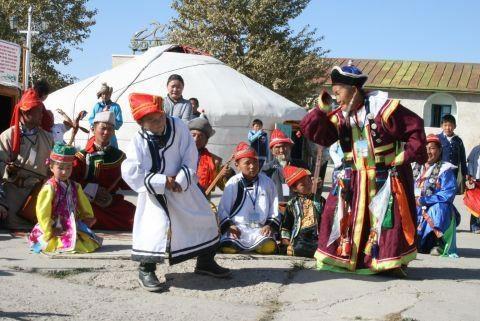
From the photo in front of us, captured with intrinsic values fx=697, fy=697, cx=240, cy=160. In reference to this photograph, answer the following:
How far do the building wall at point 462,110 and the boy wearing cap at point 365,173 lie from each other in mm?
27947

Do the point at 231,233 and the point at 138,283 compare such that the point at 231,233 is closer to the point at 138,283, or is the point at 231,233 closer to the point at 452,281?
the point at 138,283

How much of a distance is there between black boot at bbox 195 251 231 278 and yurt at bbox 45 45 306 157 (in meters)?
11.4

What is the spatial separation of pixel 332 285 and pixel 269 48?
1988 cm

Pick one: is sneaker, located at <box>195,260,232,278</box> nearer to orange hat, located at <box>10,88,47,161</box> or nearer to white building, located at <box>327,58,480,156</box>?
orange hat, located at <box>10,88,47,161</box>

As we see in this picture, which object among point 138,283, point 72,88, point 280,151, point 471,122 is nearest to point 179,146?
point 138,283

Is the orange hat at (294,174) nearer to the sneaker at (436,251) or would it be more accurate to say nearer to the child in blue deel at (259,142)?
the sneaker at (436,251)

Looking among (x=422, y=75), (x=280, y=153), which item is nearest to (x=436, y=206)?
(x=280, y=153)

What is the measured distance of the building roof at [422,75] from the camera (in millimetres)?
32438

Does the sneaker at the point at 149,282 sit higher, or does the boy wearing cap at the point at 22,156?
the boy wearing cap at the point at 22,156

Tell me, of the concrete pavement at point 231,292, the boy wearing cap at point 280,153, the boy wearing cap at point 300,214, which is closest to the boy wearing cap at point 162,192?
the concrete pavement at point 231,292

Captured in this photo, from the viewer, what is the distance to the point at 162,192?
454 centimetres

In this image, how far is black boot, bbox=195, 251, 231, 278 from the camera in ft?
16.2

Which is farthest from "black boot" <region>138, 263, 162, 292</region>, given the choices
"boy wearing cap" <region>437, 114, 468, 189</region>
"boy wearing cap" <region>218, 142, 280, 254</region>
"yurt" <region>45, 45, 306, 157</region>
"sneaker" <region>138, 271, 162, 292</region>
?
"yurt" <region>45, 45, 306, 157</region>

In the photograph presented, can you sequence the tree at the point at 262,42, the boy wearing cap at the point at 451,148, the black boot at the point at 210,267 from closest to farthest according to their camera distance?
1. the black boot at the point at 210,267
2. the boy wearing cap at the point at 451,148
3. the tree at the point at 262,42
